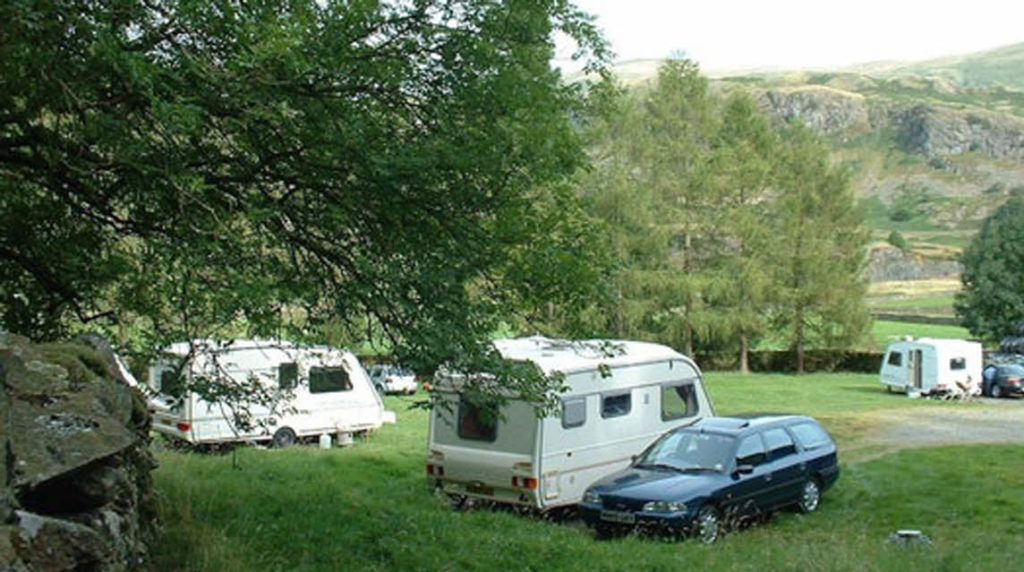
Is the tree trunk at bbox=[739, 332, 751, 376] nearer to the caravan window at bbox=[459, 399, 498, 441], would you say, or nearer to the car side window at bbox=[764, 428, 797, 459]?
the car side window at bbox=[764, 428, 797, 459]

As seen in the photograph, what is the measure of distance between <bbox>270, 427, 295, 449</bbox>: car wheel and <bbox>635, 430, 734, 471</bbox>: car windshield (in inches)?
434

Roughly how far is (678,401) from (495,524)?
20.9 ft

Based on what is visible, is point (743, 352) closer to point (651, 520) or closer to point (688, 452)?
point (688, 452)

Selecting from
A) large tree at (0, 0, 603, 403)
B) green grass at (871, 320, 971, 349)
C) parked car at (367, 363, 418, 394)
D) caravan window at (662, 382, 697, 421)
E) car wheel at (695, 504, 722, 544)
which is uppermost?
large tree at (0, 0, 603, 403)

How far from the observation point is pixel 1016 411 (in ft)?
105

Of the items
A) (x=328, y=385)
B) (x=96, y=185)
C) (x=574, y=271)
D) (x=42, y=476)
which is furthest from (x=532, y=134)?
(x=328, y=385)

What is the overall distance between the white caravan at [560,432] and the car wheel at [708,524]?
2659mm

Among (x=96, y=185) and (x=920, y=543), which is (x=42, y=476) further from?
(x=920, y=543)

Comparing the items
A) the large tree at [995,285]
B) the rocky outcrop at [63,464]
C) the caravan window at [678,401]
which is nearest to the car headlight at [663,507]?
the caravan window at [678,401]

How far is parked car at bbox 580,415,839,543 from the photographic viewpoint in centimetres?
1371

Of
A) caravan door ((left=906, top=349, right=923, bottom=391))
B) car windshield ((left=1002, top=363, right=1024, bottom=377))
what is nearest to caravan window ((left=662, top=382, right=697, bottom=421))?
caravan door ((left=906, top=349, right=923, bottom=391))

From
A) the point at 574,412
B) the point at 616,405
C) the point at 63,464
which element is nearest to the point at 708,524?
the point at 574,412

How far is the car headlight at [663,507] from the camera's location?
44.4 feet

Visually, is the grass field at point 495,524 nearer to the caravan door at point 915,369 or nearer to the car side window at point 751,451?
the car side window at point 751,451
